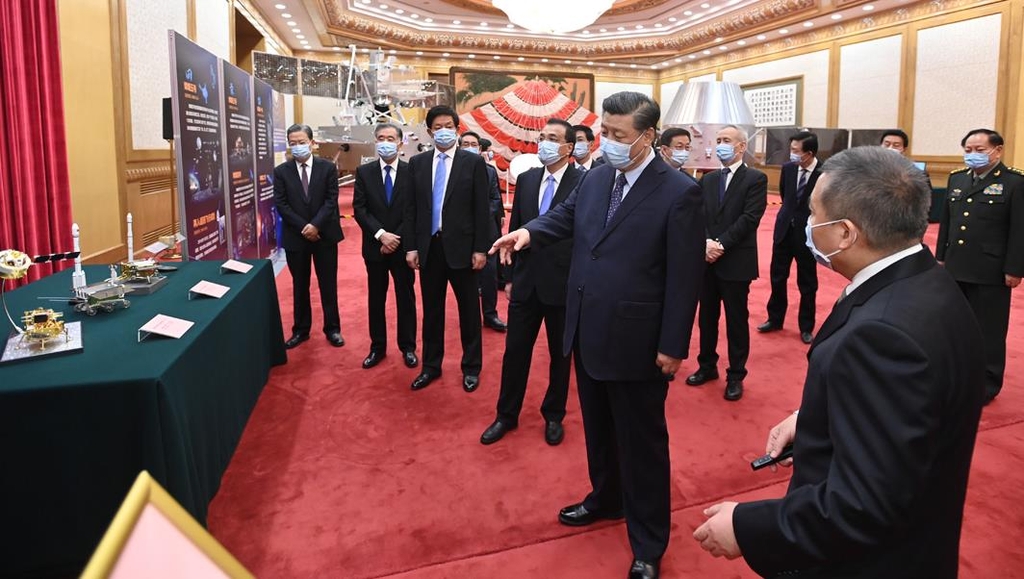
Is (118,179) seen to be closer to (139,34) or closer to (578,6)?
(139,34)

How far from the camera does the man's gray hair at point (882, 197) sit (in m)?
1.04

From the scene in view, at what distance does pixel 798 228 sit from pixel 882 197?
3839 millimetres

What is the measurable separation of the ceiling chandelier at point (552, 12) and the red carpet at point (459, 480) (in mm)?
10127

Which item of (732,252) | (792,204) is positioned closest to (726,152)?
(732,252)

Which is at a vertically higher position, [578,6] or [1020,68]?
[578,6]

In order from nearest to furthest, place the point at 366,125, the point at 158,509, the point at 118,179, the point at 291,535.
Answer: the point at 158,509 < the point at 291,535 < the point at 118,179 < the point at 366,125

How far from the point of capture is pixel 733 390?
11.6ft

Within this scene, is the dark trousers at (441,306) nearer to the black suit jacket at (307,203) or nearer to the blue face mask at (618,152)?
the black suit jacket at (307,203)

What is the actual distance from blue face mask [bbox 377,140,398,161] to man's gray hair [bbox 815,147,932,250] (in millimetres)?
3193

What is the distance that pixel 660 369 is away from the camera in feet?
6.48

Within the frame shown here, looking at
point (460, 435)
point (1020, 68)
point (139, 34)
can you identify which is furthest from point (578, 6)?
point (460, 435)

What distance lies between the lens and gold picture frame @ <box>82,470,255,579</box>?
0.47 metres

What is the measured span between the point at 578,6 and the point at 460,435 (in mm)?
11260

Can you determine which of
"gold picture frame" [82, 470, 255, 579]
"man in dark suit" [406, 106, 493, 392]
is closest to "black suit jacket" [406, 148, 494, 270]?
"man in dark suit" [406, 106, 493, 392]
